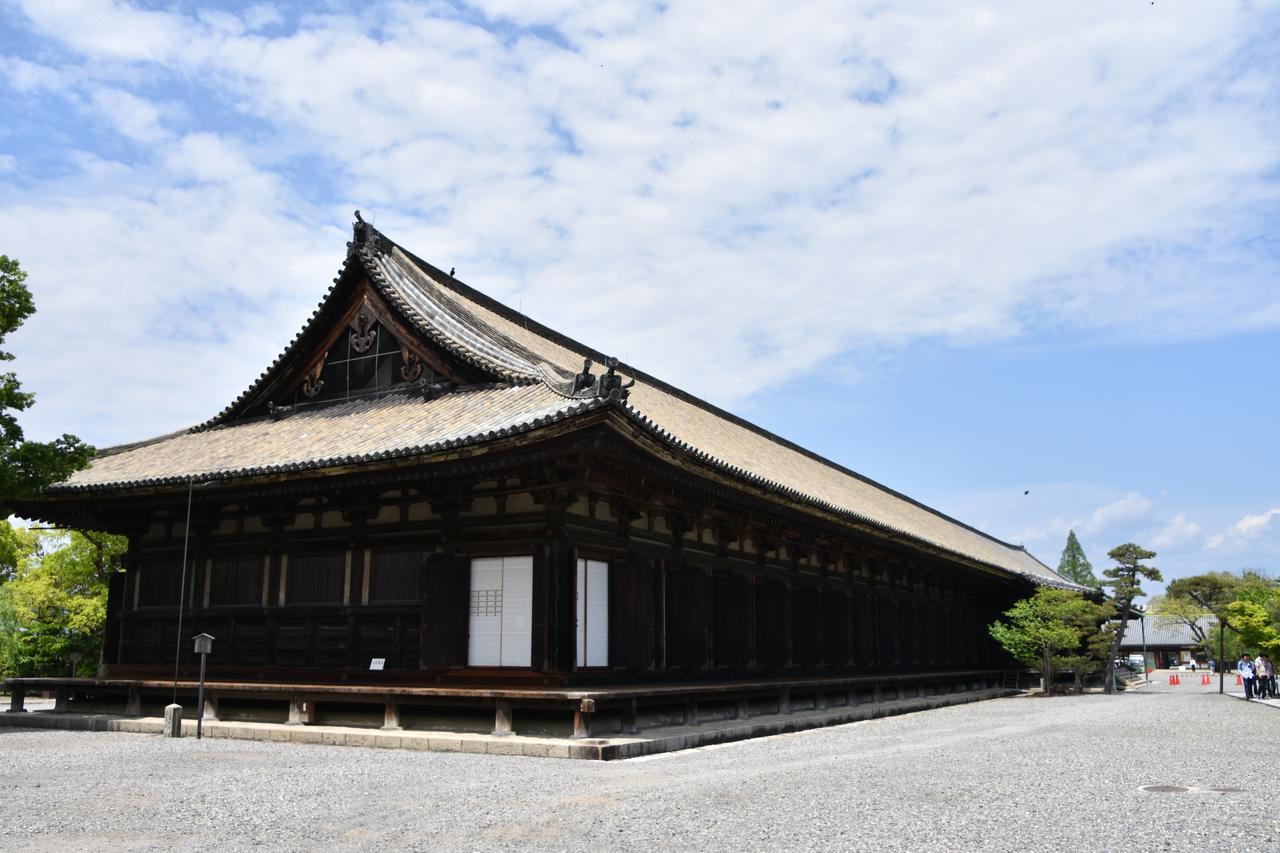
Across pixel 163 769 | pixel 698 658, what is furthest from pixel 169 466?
pixel 698 658

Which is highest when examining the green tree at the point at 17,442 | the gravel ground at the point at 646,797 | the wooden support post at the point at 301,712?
the green tree at the point at 17,442

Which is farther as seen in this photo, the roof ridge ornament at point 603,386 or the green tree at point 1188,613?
the green tree at point 1188,613

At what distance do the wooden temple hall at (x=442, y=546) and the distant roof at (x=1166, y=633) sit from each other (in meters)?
81.7

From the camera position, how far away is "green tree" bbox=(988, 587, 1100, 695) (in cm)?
3519

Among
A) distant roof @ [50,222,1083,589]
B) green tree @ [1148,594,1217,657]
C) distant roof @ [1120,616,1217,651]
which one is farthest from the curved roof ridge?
distant roof @ [1120,616,1217,651]

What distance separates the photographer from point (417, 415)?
59.3 feet

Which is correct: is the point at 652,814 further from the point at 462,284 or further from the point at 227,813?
the point at 462,284

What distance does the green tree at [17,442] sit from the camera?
17.0m

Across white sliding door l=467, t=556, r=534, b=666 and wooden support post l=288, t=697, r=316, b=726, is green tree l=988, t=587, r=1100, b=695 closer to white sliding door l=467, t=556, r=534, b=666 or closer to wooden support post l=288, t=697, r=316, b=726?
white sliding door l=467, t=556, r=534, b=666

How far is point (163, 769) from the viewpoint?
1226 cm

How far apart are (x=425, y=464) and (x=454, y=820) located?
23.7ft

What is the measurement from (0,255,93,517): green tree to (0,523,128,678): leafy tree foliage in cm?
1838

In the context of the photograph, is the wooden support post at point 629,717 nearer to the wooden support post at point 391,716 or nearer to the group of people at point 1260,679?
the wooden support post at point 391,716

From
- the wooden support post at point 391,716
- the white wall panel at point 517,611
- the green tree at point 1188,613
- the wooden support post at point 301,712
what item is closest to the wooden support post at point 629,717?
the white wall panel at point 517,611
